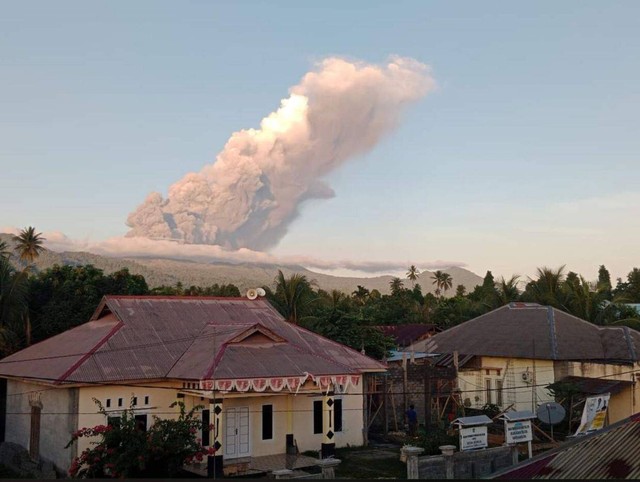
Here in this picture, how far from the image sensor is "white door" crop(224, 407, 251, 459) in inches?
1000

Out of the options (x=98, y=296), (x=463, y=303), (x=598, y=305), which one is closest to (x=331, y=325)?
(x=98, y=296)

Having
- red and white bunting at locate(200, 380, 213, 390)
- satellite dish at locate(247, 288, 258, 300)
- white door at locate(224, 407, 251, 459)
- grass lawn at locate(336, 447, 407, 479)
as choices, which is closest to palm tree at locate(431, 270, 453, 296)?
satellite dish at locate(247, 288, 258, 300)

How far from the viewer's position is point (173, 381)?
2539 centimetres

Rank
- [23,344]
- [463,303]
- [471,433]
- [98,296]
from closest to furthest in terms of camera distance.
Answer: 1. [471,433]
2. [23,344]
3. [98,296]
4. [463,303]

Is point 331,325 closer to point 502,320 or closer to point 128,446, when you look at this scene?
point 502,320

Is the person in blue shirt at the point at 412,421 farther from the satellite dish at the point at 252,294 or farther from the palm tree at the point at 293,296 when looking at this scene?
the palm tree at the point at 293,296

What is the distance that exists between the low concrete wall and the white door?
7793 millimetres

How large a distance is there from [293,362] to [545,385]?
1464cm

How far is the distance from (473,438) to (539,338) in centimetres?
1369

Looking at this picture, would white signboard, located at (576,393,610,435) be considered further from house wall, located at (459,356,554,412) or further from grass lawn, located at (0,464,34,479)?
grass lawn, located at (0,464,34,479)

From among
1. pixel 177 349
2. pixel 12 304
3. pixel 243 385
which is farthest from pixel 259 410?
pixel 12 304

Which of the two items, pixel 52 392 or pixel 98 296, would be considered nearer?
pixel 52 392

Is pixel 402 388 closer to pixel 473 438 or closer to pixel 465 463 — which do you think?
pixel 473 438

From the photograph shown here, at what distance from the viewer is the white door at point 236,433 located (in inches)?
1000
